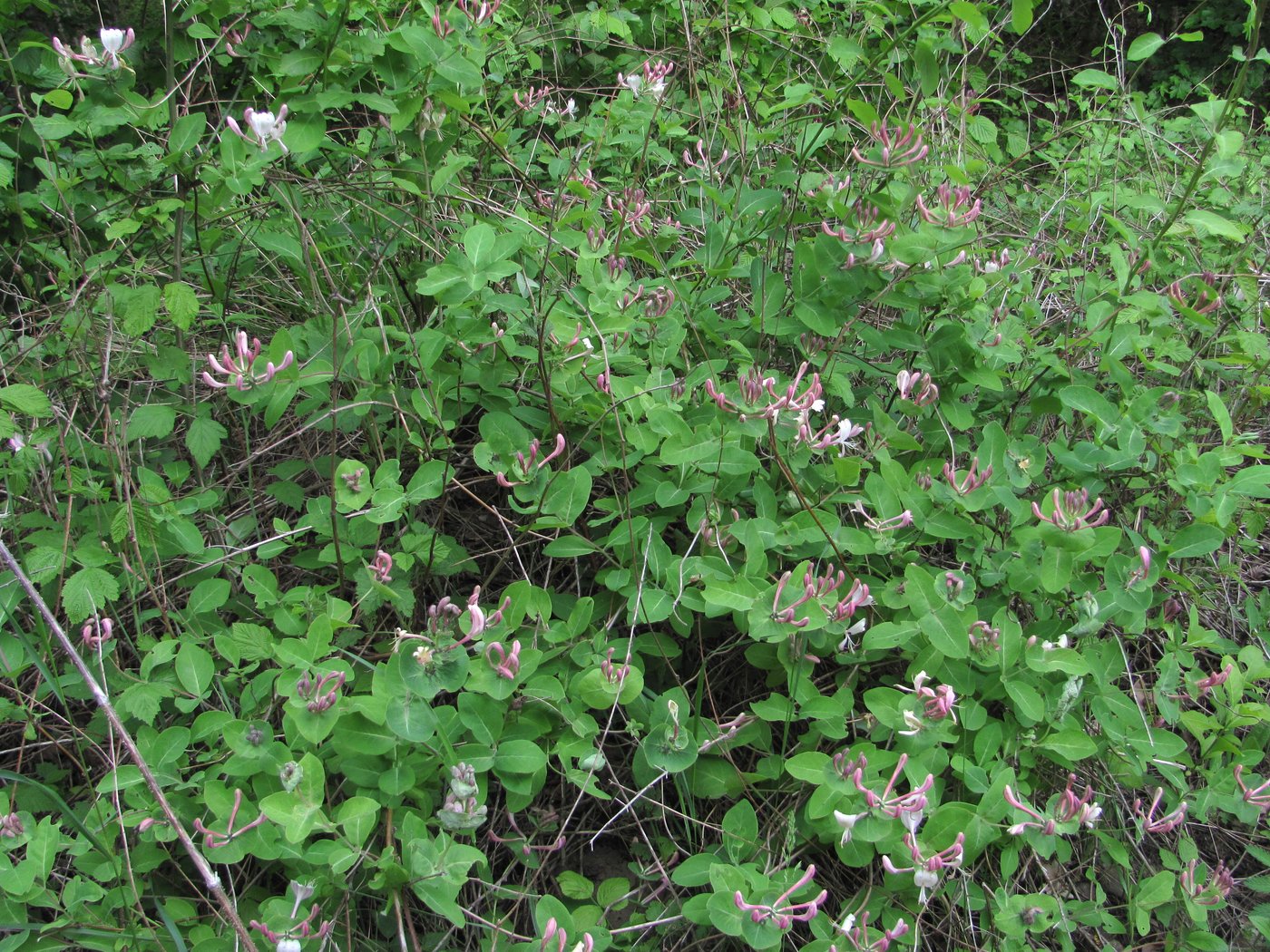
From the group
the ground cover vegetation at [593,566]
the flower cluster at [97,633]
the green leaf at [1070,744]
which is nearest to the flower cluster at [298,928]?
the ground cover vegetation at [593,566]

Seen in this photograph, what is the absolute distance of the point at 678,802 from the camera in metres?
1.96

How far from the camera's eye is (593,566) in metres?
2.19

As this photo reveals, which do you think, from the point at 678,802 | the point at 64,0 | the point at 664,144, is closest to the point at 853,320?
the point at 678,802

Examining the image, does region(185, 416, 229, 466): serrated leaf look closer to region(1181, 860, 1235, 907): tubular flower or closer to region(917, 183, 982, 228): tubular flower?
region(917, 183, 982, 228): tubular flower

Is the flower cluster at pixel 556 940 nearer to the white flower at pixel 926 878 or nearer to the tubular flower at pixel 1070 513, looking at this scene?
the white flower at pixel 926 878

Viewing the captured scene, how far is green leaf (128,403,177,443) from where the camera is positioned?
6.61 ft

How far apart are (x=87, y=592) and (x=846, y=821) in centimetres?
145

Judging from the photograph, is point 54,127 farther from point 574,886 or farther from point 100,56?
point 574,886

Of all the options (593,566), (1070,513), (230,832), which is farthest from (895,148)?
(230,832)

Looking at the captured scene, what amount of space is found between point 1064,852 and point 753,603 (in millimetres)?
799

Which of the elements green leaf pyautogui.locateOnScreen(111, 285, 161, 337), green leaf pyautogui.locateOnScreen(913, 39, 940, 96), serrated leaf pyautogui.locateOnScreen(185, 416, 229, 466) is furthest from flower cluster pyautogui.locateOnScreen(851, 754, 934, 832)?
green leaf pyautogui.locateOnScreen(111, 285, 161, 337)

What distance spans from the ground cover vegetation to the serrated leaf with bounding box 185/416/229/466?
0.01 metres

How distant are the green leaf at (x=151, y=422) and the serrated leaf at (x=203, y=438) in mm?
52

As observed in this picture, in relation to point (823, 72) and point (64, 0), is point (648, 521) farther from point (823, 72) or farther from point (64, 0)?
point (64, 0)
